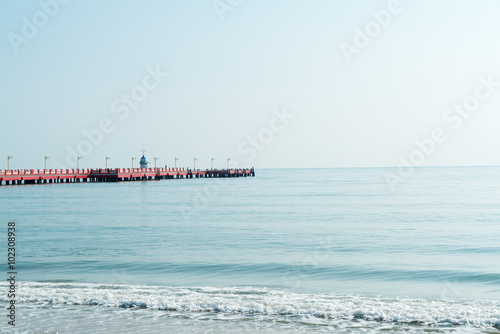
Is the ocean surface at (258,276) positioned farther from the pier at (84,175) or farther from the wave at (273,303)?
the pier at (84,175)

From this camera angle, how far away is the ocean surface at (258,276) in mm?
9445

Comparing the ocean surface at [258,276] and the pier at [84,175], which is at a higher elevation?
the pier at [84,175]

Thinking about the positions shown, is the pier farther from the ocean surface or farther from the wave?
the wave

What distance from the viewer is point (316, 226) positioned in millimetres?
26203

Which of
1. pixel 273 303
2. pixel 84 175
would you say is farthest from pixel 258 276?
pixel 84 175

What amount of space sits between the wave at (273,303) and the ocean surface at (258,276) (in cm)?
2

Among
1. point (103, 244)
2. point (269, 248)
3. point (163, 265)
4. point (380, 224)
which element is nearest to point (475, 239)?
point (380, 224)

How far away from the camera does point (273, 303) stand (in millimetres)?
10648

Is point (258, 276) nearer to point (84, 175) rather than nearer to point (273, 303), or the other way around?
point (273, 303)

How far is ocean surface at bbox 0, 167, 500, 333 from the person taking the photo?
31.0 feet

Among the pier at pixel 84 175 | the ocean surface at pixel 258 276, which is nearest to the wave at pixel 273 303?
the ocean surface at pixel 258 276

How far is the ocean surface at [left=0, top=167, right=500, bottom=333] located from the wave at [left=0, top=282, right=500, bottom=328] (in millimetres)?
23

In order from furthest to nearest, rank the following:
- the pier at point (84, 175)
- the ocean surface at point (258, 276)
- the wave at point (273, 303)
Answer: the pier at point (84, 175)
the wave at point (273, 303)
the ocean surface at point (258, 276)

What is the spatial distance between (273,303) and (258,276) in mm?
3560
